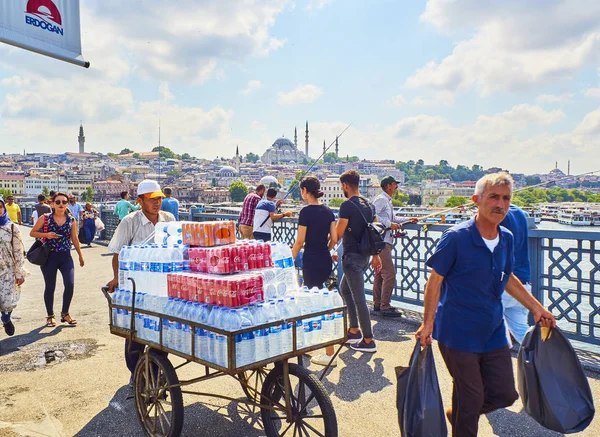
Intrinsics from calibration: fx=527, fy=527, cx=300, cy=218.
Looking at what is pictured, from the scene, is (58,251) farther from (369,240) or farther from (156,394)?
(369,240)

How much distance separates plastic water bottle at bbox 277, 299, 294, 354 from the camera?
3076mm

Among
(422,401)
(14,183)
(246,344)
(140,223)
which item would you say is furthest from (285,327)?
(14,183)

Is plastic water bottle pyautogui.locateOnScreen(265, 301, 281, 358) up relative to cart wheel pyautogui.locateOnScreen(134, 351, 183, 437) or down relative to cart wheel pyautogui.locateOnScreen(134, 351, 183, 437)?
up

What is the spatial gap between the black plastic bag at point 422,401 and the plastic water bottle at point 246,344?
33.6 inches

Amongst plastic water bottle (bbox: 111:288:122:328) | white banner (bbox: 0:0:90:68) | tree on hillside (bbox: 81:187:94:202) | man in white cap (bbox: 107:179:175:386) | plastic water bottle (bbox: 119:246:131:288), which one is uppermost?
white banner (bbox: 0:0:90:68)

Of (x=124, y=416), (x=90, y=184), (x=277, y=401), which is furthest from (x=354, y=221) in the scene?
(x=90, y=184)

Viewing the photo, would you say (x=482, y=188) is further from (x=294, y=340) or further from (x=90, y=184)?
(x=90, y=184)

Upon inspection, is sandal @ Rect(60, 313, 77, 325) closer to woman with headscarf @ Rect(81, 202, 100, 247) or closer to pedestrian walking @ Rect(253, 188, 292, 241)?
pedestrian walking @ Rect(253, 188, 292, 241)

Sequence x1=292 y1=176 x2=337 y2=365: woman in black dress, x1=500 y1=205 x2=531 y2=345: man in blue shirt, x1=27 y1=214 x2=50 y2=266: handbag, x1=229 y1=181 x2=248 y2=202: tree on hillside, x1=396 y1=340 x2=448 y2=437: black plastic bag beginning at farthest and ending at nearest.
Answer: x1=229 y1=181 x2=248 y2=202: tree on hillside → x1=27 y1=214 x2=50 y2=266: handbag → x1=292 y1=176 x2=337 y2=365: woman in black dress → x1=500 y1=205 x2=531 y2=345: man in blue shirt → x1=396 y1=340 x2=448 y2=437: black plastic bag

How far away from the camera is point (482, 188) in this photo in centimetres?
287

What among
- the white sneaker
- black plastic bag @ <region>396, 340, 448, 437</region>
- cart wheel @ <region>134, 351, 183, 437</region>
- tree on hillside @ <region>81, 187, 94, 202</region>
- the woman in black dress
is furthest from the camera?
tree on hillside @ <region>81, 187, 94, 202</region>

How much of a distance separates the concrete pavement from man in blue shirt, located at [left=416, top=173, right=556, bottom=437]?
88cm

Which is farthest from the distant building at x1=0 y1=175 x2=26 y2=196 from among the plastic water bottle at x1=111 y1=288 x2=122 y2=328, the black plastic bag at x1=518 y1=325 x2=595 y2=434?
the black plastic bag at x1=518 y1=325 x2=595 y2=434

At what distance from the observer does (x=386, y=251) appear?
6516 millimetres
